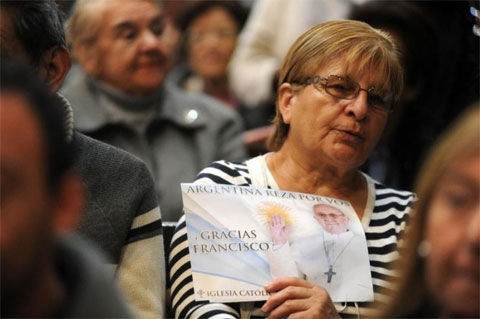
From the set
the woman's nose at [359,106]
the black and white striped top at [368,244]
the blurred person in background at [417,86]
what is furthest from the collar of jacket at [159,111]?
the woman's nose at [359,106]

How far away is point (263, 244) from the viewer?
9.37ft

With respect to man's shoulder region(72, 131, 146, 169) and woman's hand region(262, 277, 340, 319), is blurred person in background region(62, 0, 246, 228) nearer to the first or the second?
man's shoulder region(72, 131, 146, 169)

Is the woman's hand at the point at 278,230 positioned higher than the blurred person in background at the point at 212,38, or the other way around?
the woman's hand at the point at 278,230

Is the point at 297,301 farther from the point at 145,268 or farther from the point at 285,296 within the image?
the point at 145,268

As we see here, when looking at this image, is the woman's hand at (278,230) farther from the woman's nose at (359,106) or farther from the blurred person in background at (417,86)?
the blurred person in background at (417,86)

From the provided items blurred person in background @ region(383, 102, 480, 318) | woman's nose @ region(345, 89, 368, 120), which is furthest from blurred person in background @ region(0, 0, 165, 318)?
blurred person in background @ region(383, 102, 480, 318)

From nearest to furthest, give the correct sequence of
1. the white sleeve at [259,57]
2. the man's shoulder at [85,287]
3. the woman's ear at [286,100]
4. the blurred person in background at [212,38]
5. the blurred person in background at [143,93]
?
the man's shoulder at [85,287], the woman's ear at [286,100], the blurred person in background at [143,93], the white sleeve at [259,57], the blurred person in background at [212,38]

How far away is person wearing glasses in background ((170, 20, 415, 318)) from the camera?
3.04 meters

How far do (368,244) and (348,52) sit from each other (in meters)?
0.57

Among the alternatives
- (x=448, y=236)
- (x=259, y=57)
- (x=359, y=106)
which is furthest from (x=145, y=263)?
(x=259, y=57)

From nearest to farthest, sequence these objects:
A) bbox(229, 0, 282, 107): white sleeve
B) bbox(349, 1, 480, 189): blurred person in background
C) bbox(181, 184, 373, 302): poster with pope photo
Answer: bbox(181, 184, 373, 302): poster with pope photo
bbox(349, 1, 480, 189): blurred person in background
bbox(229, 0, 282, 107): white sleeve

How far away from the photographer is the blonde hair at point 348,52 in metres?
3.05

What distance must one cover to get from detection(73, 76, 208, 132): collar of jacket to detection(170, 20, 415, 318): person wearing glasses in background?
1.38 metres

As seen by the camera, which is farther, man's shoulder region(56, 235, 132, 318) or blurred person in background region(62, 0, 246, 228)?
blurred person in background region(62, 0, 246, 228)
